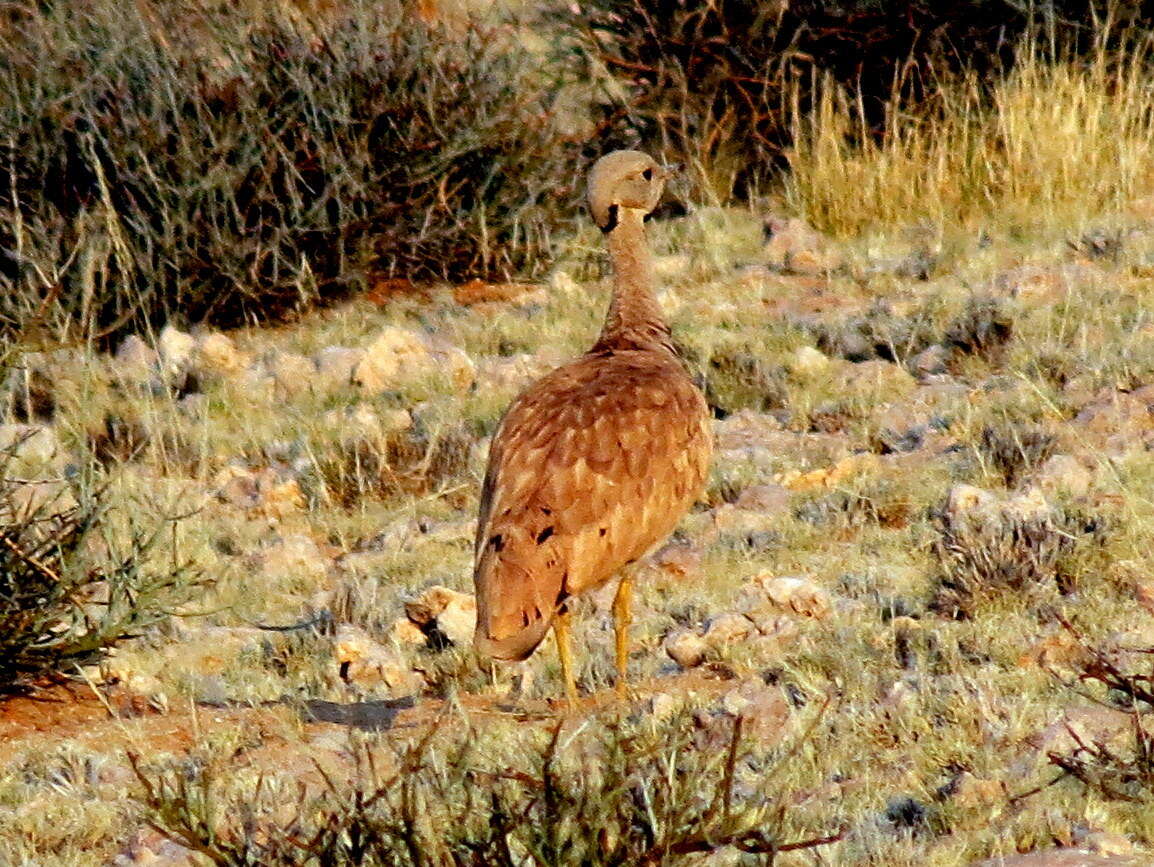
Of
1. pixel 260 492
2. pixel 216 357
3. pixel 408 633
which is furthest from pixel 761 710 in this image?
pixel 216 357

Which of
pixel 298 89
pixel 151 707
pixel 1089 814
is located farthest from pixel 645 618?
pixel 298 89

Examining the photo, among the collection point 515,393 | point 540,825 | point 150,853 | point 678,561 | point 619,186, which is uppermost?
point 619,186

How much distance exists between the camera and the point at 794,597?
597 cm

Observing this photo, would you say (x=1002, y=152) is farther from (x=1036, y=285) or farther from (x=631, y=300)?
(x=631, y=300)

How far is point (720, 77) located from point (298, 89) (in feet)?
9.83

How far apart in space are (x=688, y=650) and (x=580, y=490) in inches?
27.5

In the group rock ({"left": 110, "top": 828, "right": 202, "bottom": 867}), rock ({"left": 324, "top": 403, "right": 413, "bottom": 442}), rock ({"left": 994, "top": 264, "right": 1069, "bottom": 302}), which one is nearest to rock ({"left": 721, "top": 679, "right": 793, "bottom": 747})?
rock ({"left": 110, "top": 828, "right": 202, "bottom": 867})

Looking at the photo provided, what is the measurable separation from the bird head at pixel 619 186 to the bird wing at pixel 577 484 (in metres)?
0.73

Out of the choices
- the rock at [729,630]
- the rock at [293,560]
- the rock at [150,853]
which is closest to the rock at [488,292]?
the rock at [293,560]

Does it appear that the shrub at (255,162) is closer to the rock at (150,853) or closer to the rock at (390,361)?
the rock at (390,361)

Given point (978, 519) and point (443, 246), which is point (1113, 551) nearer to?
point (978, 519)

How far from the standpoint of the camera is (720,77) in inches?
471

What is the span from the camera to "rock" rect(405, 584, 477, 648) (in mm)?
5984

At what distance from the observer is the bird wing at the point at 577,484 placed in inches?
197
